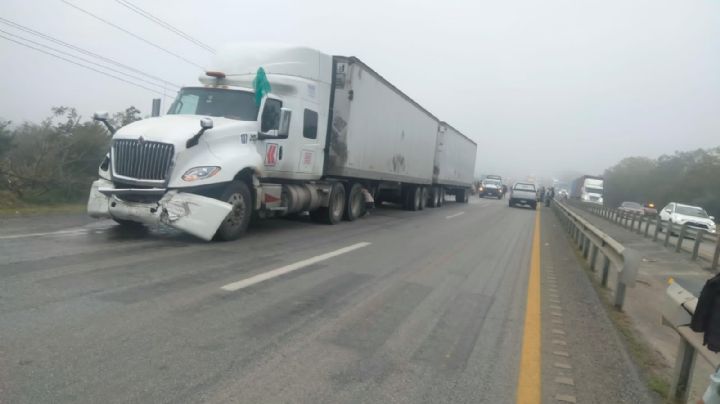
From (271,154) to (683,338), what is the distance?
8.05 meters

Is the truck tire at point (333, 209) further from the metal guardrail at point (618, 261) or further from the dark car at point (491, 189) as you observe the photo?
the dark car at point (491, 189)

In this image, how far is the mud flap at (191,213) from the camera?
8.13 m

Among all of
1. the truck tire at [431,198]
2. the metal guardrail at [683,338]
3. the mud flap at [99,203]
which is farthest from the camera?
the truck tire at [431,198]

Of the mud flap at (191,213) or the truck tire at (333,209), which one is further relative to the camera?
the truck tire at (333,209)

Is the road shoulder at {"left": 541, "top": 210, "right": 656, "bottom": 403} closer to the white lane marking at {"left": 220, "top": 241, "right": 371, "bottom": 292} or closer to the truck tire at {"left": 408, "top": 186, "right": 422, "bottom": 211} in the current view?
the white lane marking at {"left": 220, "top": 241, "right": 371, "bottom": 292}

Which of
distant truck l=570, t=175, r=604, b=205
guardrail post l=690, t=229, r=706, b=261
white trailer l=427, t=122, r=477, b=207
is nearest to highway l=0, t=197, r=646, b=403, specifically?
guardrail post l=690, t=229, r=706, b=261

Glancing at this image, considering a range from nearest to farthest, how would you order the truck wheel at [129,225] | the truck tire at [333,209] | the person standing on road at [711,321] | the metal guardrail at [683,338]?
the person standing on road at [711,321]
the metal guardrail at [683,338]
the truck wheel at [129,225]
the truck tire at [333,209]

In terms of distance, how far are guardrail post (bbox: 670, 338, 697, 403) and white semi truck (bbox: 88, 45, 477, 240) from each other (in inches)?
257

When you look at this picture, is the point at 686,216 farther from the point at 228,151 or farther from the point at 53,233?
the point at 53,233

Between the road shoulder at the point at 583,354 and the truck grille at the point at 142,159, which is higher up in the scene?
the truck grille at the point at 142,159

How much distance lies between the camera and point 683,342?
12.3 ft

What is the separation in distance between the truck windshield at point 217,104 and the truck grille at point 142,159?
1683 mm

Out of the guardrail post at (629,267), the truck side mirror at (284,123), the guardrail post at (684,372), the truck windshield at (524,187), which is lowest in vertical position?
the guardrail post at (684,372)

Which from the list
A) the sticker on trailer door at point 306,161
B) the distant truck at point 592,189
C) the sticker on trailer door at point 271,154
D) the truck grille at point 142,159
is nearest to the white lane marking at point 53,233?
the truck grille at point 142,159
